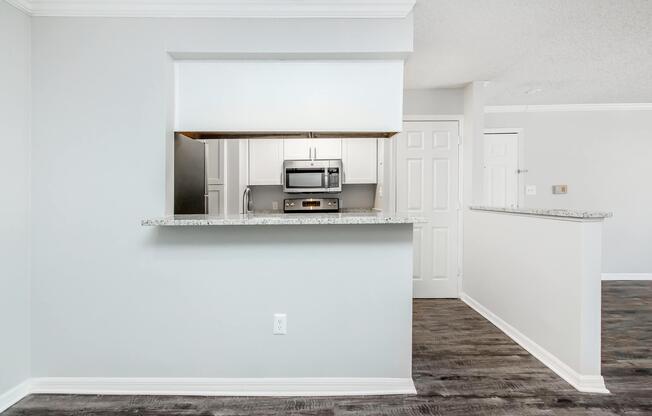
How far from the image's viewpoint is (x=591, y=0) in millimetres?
2393

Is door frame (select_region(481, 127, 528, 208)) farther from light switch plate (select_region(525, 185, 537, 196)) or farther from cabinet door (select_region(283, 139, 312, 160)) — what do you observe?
cabinet door (select_region(283, 139, 312, 160))

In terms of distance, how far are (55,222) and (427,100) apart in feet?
12.0

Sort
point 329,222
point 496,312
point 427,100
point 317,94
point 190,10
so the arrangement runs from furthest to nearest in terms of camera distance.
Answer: point 427,100 → point 496,312 → point 317,94 → point 190,10 → point 329,222

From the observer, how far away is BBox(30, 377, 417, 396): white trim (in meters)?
2.15

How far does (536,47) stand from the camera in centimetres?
311

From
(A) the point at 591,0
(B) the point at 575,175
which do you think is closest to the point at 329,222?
(A) the point at 591,0

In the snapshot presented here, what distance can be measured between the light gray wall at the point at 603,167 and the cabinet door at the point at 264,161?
287 cm

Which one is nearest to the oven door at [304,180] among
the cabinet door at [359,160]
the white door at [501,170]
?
the cabinet door at [359,160]

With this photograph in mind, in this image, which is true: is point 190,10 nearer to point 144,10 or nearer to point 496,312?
point 144,10

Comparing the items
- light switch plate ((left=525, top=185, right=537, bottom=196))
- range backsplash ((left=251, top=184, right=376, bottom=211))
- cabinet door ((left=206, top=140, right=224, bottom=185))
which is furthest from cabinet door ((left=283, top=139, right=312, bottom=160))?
light switch plate ((left=525, top=185, right=537, bottom=196))

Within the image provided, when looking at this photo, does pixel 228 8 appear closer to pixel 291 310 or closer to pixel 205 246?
pixel 205 246

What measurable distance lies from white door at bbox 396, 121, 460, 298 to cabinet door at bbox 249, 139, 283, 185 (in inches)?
52.8

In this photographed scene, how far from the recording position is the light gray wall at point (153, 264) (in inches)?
85.2

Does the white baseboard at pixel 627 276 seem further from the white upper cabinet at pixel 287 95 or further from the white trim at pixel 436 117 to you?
the white upper cabinet at pixel 287 95
